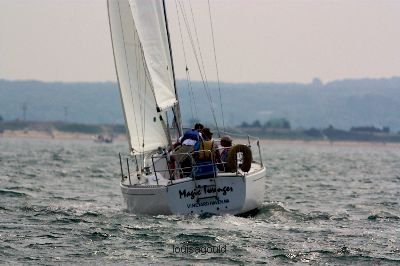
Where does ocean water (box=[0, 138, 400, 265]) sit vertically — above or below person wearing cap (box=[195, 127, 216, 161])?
below

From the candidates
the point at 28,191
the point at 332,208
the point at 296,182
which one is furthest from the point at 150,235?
the point at 296,182

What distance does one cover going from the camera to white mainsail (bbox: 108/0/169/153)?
24562 millimetres

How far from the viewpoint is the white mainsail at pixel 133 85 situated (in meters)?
24.6

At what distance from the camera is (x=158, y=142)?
2458 centimetres

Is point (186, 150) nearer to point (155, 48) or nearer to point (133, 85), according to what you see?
point (155, 48)

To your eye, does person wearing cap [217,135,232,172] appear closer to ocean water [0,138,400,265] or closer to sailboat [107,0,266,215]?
sailboat [107,0,266,215]

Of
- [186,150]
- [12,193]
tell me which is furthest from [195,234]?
[12,193]

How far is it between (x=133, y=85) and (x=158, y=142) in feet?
5.23

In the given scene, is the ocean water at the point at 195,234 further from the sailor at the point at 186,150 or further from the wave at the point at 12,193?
the sailor at the point at 186,150

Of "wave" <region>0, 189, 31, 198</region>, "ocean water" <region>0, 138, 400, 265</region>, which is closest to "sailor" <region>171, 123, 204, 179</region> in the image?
"ocean water" <region>0, 138, 400, 265</region>

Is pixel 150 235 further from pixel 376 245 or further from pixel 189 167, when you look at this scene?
pixel 376 245

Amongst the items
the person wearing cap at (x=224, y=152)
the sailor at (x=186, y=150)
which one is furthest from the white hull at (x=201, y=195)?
the person wearing cap at (x=224, y=152)

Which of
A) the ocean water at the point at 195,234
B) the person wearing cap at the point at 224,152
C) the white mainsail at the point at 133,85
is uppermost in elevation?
the white mainsail at the point at 133,85

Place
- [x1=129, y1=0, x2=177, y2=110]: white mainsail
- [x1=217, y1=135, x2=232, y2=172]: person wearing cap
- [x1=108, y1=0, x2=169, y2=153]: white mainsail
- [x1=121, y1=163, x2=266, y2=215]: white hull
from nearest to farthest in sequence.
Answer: [x1=121, y1=163, x2=266, y2=215]: white hull → [x1=217, y1=135, x2=232, y2=172]: person wearing cap → [x1=129, y1=0, x2=177, y2=110]: white mainsail → [x1=108, y1=0, x2=169, y2=153]: white mainsail
